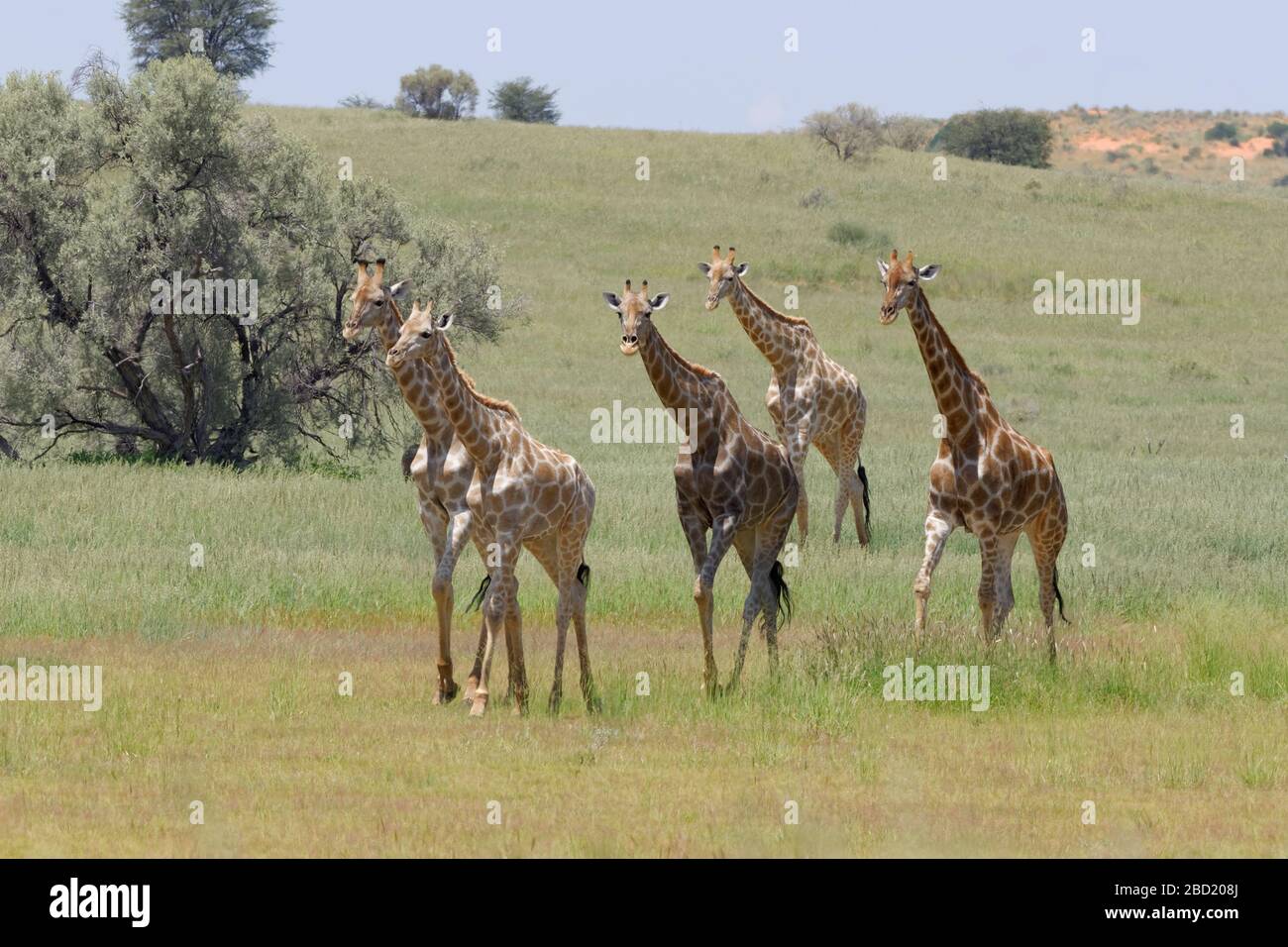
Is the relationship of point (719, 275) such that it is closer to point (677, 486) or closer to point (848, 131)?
point (677, 486)

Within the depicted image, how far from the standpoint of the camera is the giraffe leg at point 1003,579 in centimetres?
1498

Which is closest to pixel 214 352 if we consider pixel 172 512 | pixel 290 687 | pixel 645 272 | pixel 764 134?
pixel 172 512

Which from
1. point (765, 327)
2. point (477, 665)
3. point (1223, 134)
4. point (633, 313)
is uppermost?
point (1223, 134)

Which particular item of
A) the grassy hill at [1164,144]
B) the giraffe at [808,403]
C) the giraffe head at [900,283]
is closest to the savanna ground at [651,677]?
the giraffe at [808,403]

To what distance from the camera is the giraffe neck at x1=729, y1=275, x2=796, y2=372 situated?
61.4ft

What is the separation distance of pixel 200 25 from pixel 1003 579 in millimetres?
68111

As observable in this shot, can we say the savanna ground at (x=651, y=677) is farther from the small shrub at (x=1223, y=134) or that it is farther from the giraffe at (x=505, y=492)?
the small shrub at (x=1223, y=134)

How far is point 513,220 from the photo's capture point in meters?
59.9

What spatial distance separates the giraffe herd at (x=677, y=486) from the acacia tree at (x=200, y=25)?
215 ft

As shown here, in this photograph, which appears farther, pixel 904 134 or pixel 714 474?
pixel 904 134

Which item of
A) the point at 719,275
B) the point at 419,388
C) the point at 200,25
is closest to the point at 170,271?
the point at 719,275

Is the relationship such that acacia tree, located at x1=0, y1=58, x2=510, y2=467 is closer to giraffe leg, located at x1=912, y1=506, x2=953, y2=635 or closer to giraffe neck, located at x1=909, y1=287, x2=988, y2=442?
giraffe neck, located at x1=909, y1=287, x2=988, y2=442

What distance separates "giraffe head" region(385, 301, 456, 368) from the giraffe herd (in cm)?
1

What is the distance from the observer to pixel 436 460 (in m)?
14.1
